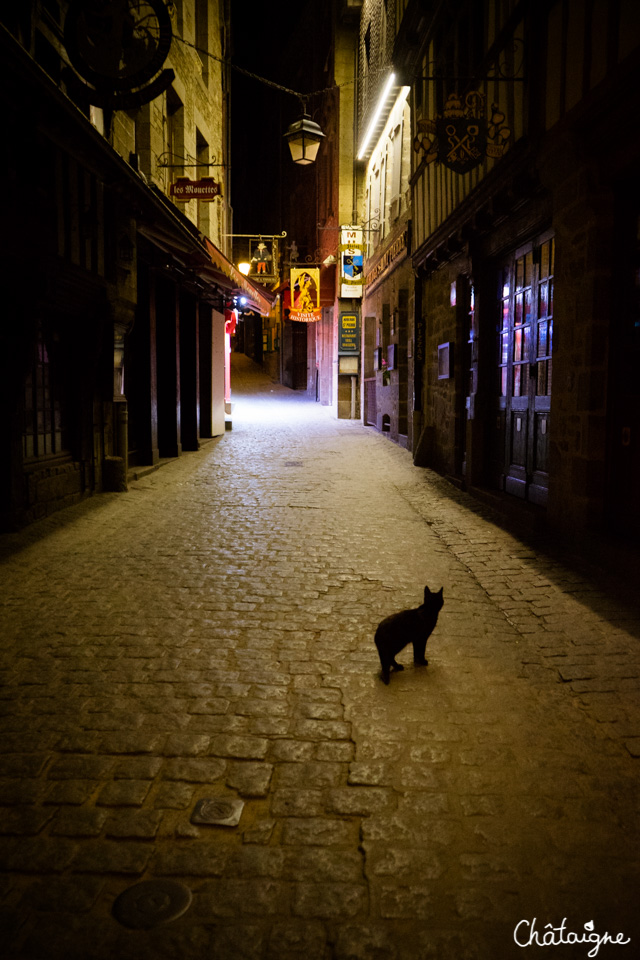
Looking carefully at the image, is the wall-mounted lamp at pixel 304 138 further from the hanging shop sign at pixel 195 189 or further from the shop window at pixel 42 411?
the shop window at pixel 42 411

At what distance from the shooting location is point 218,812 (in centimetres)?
230

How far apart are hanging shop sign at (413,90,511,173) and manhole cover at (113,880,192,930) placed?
689 centimetres

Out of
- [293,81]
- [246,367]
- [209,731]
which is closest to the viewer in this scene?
[209,731]

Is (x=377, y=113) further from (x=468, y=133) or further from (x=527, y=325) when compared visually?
(x=527, y=325)

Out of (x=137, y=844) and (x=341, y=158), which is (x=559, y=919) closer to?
(x=137, y=844)

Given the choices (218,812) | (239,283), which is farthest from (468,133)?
(239,283)

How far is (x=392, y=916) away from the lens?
1.86m

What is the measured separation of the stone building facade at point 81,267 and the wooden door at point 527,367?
444 centimetres

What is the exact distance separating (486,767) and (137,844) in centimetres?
131

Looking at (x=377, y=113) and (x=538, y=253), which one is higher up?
(x=377, y=113)

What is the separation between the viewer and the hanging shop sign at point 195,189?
1157 cm

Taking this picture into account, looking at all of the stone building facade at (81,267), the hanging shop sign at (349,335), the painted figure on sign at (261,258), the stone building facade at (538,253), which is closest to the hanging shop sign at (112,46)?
the stone building facade at (81,267)

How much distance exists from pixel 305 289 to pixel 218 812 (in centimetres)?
2288

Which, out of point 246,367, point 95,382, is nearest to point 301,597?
point 95,382
